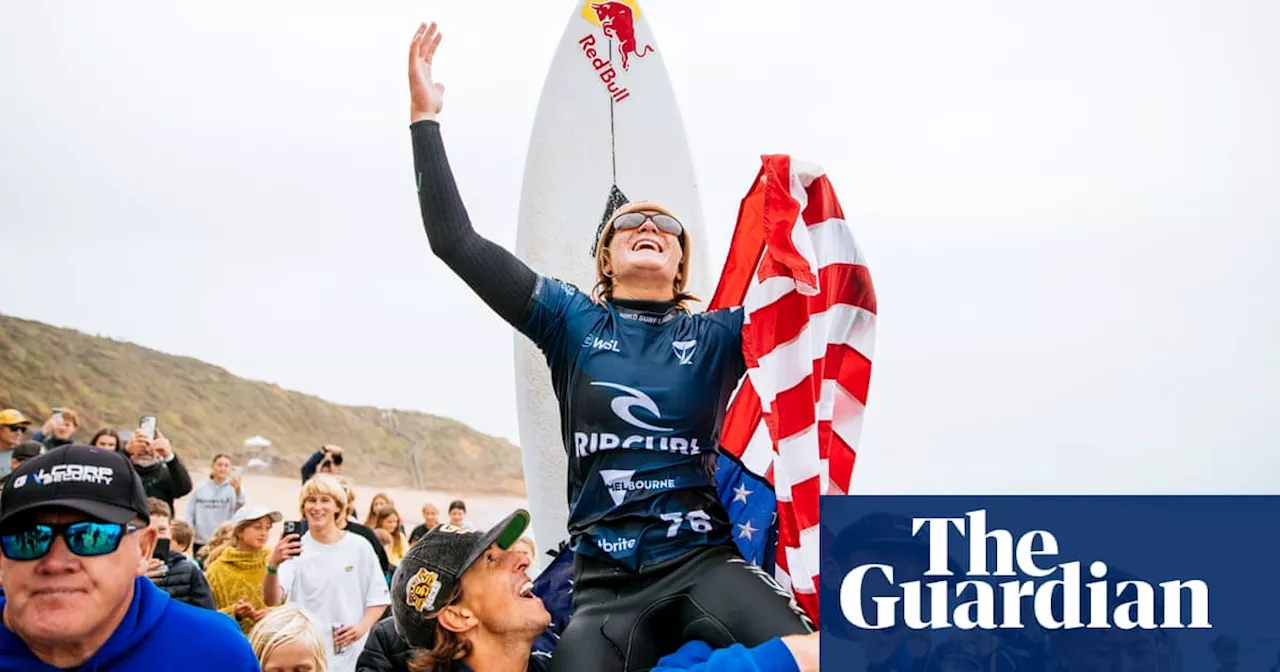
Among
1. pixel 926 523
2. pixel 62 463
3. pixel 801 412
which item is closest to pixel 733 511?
pixel 801 412

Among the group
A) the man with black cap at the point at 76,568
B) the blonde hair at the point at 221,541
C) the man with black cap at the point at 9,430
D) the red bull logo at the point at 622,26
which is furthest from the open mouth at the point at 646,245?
the man with black cap at the point at 9,430

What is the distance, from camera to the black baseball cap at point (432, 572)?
2689mm

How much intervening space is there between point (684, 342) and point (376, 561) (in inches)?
88.0

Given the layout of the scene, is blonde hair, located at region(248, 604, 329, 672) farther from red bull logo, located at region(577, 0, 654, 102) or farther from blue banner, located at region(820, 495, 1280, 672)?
red bull logo, located at region(577, 0, 654, 102)

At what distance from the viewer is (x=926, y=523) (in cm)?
291

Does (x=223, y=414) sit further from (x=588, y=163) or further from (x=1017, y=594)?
(x=1017, y=594)

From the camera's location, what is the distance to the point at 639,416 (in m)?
3.06

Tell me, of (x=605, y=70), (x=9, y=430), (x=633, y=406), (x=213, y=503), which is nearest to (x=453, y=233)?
(x=633, y=406)

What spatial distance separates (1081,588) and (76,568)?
1.93 meters

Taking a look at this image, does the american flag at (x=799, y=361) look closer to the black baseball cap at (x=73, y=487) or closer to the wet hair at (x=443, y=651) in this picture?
the wet hair at (x=443, y=651)

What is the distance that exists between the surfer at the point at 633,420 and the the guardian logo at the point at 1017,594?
8.8 inches

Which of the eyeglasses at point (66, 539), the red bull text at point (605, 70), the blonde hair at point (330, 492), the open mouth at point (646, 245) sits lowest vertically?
the eyeglasses at point (66, 539)

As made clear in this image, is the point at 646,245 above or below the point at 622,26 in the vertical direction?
below

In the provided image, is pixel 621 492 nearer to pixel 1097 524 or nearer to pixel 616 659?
pixel 616 659
